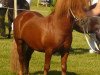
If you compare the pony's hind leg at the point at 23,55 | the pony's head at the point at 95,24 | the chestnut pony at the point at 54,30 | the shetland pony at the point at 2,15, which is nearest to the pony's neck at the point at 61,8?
the chestnut pony at the point at 54,30

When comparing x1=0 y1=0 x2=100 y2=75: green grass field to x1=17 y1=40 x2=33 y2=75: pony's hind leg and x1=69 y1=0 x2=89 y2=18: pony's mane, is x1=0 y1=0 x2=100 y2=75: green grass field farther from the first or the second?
x1=69 y1=0 x2=89 y2=18: pony's mane

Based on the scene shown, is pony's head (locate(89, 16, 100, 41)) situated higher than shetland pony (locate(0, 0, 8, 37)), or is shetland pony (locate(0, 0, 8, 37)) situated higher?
pony's head (locate(89, 16, 100, 41))

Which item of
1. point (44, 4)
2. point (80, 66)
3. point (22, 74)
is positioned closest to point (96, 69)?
point (80, 66)

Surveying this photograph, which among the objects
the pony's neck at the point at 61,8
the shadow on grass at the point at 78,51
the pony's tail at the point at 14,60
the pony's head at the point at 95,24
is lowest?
the shadow on grass at the point at 78,51

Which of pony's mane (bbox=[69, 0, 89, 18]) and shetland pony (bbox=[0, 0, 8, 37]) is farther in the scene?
shetland pony (bbox=[0, 0, 8, 37])

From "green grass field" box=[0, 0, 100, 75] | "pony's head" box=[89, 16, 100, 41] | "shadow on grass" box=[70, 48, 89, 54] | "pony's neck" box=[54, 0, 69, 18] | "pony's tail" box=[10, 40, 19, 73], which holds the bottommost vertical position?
"shadow on grass" box=[70, 48, 89, 54]

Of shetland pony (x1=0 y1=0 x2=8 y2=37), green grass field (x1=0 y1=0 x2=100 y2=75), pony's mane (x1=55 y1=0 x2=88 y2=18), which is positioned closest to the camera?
pony's mane (x1=55 y1=0 x2=88 y2=18)

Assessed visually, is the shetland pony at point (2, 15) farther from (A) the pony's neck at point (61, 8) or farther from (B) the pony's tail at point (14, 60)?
(A) the pony's neck at point (61, 8)

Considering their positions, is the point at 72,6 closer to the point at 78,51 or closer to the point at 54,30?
the point at 54,30

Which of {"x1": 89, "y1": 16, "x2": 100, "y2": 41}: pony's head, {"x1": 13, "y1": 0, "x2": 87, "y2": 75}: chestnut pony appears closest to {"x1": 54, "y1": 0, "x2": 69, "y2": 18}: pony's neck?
{"x1": 13, "y1": 0, "x2": 87, "y2": 75}: chestnut pony

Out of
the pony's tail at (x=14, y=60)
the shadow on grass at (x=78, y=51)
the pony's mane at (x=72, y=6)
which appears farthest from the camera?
the shadow on grass at (x=78, y=51)

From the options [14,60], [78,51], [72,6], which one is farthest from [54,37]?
[78,51]

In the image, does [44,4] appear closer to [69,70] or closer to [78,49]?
[78,49]

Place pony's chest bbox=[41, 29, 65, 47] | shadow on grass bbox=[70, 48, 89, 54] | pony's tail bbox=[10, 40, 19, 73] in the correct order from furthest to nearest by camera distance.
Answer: shadow on grass bbox=[70, 48, 89, 54], pony's tail bbox=[10, 40, 19, 73], pony's chest bbox=[41, 29, 65, 47]
